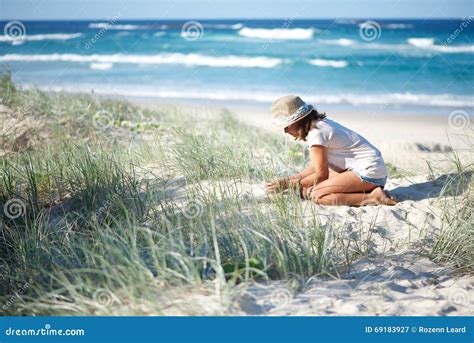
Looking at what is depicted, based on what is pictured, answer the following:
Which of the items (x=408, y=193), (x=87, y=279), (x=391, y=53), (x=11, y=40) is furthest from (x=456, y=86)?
(x=11, y=40)

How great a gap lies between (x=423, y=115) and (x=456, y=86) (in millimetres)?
3857

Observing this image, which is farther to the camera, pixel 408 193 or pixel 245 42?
pixel 245 42

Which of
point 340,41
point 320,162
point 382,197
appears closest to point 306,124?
point 320,162

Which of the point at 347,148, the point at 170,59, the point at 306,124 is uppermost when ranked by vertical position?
the point at 170,59

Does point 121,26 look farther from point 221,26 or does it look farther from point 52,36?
point 52,36

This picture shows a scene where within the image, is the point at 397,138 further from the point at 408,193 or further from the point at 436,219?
the point at 436,219

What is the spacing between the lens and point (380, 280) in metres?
3.46

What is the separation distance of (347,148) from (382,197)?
50 centimetres

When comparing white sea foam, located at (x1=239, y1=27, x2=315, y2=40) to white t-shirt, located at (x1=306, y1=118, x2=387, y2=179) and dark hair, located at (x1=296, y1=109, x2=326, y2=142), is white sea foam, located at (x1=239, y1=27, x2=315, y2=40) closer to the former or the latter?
white t-shirt, located at (x1=306, y1=118, x2=387, y2=179)

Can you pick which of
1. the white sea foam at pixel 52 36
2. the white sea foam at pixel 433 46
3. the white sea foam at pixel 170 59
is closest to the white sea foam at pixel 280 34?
the white sea foam at pixel 433 46

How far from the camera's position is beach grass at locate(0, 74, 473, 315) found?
3053mm

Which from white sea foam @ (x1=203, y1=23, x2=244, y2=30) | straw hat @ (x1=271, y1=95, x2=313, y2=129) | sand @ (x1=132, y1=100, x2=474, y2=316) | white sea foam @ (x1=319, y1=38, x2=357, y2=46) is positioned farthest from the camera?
white sea foam @ (x1=203, y1=23, x2=244, y2=30)

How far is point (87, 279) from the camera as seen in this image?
296cm

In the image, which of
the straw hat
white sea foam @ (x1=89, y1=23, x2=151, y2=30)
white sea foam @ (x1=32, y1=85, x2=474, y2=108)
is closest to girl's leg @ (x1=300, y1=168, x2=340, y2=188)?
the straw hat
